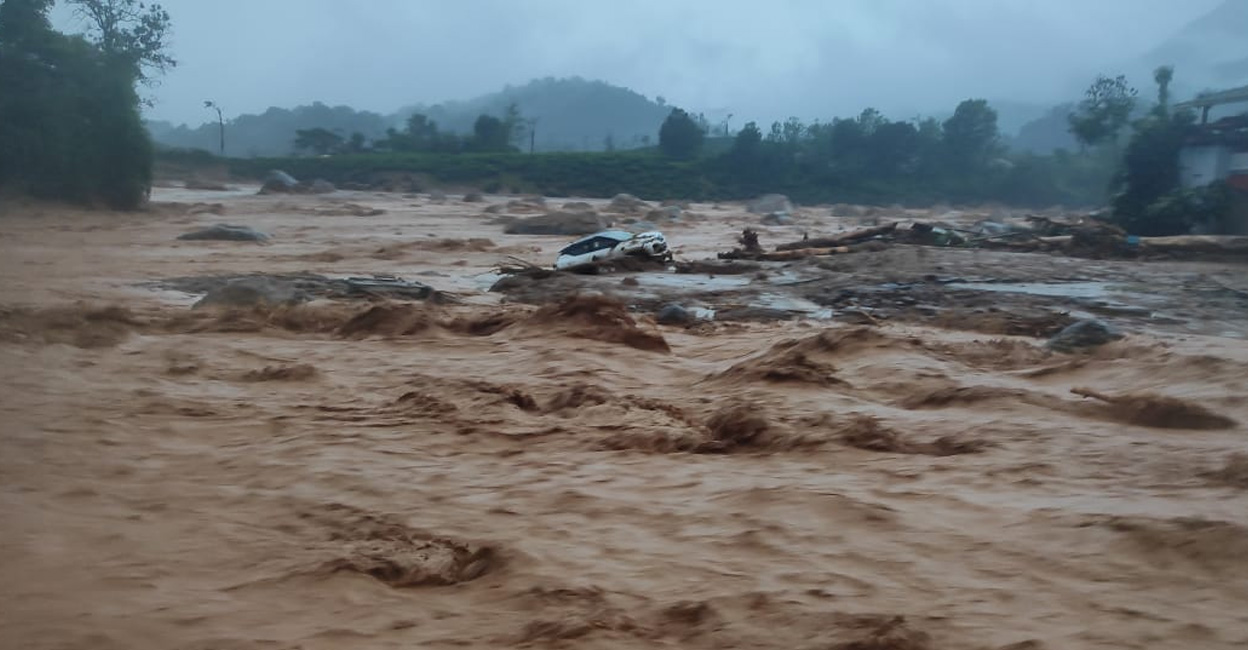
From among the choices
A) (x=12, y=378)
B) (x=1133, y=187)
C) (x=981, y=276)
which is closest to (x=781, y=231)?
(x=1133, y=187)

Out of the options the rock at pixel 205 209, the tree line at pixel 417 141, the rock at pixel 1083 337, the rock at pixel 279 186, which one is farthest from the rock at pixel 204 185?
the rock at pixel 1083 337

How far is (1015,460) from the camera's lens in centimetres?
593

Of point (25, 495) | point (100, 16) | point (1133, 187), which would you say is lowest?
point (25, 495)

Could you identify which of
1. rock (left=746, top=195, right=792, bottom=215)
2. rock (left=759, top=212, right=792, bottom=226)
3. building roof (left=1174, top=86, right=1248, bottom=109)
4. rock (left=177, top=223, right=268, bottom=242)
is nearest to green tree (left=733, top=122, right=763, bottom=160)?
rock (left=746, top=195, right=792, bottom=215)

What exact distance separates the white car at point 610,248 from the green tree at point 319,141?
162 ft

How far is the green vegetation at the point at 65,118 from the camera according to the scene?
25.9 metres

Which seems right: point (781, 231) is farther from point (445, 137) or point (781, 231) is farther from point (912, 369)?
point (445, 137)

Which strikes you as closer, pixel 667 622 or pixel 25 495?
pixel 667 622

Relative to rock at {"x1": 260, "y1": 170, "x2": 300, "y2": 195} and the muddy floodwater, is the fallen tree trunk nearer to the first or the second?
the muddy floodwater

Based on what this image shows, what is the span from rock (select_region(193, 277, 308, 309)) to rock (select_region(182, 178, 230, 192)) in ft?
108

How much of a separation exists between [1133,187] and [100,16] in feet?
100

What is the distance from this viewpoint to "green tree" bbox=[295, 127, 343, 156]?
2530 inches

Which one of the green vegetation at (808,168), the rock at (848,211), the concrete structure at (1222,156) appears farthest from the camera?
the green vegetation at (808,168)

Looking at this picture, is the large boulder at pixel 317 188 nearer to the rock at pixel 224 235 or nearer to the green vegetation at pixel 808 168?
the green vegetation at pixel 808 168
